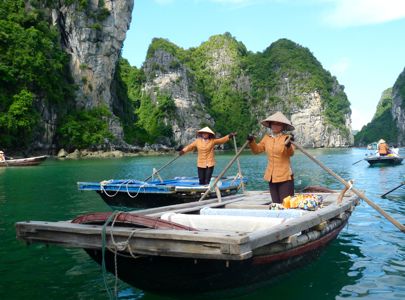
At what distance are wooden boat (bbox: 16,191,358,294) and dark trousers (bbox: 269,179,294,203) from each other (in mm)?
1700

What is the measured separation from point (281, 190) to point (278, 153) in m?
0.65

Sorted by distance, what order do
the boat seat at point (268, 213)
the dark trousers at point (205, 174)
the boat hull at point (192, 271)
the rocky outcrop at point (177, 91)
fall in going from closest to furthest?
the boat hull at point (192, 271) → the boat seat at point (268, 213) → the dark trousers at point (205, 174) → the rocky outcrop at point (177, 91)

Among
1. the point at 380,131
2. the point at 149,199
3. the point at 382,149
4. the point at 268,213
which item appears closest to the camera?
the point at 268,213

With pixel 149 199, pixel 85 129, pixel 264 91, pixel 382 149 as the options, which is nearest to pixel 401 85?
pixel 264 91

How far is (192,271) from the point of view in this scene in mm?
4426

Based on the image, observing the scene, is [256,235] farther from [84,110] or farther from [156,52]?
[156,52]

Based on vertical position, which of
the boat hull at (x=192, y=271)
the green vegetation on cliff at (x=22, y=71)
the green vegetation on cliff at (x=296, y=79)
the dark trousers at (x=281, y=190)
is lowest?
the boat hull at (x=192, y=271)

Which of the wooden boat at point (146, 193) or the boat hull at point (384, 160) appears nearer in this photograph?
the wooden boat at point (146, 193)

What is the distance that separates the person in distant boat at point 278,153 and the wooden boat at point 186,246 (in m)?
1.69

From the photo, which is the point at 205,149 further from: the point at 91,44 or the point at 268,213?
the point at 91,44

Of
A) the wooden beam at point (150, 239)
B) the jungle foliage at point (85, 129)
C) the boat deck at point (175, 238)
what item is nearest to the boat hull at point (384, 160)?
the boat deck at point (175, 238)

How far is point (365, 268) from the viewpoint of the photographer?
6422 mm

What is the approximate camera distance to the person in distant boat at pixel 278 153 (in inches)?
270

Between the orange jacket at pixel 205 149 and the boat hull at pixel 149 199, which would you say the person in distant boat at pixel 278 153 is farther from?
the orange jacket at pixel 205 149
